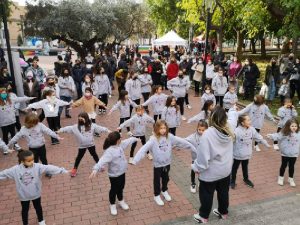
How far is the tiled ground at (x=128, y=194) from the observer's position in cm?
588

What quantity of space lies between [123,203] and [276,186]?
327 cm

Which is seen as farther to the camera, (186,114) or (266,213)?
(186,114)

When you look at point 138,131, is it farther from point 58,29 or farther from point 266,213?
point 58,29

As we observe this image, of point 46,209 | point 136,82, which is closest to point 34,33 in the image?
point 136,82

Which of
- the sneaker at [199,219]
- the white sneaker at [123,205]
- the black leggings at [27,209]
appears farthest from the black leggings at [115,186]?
the sneaker at [199,219]

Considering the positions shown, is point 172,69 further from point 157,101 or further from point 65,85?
point 65,85

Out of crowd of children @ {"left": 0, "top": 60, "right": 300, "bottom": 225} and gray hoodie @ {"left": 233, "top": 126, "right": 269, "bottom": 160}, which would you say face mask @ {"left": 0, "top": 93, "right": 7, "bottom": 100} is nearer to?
crowd of children @ {"left": 0, "top": 60, "right": 300, "bottom": 225}

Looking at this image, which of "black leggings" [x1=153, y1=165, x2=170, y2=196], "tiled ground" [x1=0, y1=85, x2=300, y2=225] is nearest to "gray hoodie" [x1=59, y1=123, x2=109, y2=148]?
"tiled ground" [x1=0, y1=85, x2=300, y2=225]

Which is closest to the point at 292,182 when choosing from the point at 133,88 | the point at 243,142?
the point at 243,142

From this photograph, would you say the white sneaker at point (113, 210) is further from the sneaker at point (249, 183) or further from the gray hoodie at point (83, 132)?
the sneaker at point (249, 183)

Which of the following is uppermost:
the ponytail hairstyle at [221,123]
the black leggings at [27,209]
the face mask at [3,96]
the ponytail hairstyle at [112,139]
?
the ponytail hairstyle at [221,123]

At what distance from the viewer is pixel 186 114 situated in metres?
12.6

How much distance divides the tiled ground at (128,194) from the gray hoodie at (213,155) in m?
1.34

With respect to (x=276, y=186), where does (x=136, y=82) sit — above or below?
above
